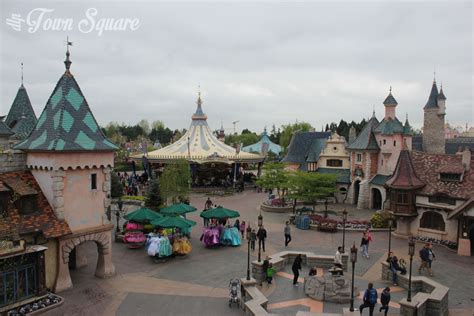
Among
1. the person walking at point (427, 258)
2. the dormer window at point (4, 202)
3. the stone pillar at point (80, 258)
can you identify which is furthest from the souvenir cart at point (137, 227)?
the person walking at point (427, 258)

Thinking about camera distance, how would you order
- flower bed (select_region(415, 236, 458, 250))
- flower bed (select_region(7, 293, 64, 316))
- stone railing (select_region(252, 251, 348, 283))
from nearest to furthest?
flower bed (select_region(7, 293, 64, 316)), stone railing (select_region(252, 251, 348, 283)), flower bed (select_region(415, 236, 458, 250))

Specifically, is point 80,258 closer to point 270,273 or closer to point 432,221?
point 270,273

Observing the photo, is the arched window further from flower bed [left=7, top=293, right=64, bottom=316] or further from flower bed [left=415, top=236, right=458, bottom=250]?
flower bed [left=7, top=293, right=64, bottom=316]

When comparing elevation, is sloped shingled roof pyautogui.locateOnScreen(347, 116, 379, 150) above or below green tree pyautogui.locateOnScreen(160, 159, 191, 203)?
above

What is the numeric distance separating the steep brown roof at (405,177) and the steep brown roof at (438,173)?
55cm

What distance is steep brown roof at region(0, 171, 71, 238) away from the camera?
13.7 m

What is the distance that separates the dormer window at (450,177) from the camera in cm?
2350

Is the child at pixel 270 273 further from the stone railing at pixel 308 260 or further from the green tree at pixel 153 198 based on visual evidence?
the green tree at pixel 153 198

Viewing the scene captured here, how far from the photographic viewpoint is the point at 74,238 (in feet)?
50.5

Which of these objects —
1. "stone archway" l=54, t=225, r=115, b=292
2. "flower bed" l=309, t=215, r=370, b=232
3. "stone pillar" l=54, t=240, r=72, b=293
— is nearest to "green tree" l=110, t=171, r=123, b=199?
"flower bed" l=309, t=215, r=370, b=232

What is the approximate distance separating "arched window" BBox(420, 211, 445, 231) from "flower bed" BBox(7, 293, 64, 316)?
20.5 metres

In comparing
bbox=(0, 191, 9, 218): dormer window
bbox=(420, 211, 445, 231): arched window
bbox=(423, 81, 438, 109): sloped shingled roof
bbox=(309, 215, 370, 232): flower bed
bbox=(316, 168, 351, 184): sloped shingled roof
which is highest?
bbox=(423, 81, 438, 109): sloped shingled roof

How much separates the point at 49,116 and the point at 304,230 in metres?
17.1

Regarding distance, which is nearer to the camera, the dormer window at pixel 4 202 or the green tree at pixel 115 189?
the dormer window at pixel 4 202
